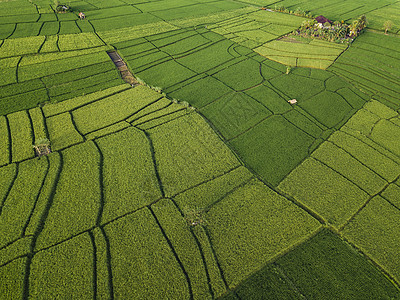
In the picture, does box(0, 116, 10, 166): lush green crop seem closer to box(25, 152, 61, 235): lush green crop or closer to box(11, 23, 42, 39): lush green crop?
box(25, 152, 61, 235): lush green crop

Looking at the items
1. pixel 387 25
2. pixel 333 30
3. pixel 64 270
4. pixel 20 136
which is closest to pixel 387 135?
pixel 333 30

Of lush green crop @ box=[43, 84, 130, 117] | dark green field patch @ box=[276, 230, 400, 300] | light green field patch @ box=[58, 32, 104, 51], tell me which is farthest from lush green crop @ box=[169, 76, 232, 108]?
light green field patch @ box=[58, 32, 104, 51]

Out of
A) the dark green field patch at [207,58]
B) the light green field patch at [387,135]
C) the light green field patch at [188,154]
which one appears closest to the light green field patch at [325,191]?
the light green field patch at [188,154]

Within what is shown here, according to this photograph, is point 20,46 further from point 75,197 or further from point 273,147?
point 273,147

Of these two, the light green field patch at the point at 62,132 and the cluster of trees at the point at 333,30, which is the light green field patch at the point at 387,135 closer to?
the cluster of trees at the point at 333,30

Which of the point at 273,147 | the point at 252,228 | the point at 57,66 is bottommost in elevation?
the point at 252,228
